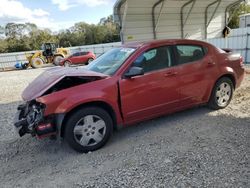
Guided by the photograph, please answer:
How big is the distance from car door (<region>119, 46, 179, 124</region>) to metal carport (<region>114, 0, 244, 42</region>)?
540 centimetres

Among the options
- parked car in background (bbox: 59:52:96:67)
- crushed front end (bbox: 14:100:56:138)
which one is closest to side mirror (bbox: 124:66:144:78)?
crushed front end (bbox: 14:100:56:138)

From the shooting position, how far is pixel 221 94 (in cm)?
470

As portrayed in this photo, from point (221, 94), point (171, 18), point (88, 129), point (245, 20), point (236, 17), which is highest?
point (236, 17)

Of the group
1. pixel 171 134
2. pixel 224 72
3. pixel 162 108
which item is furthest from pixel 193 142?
pixel 224 72

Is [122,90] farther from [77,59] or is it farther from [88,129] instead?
[77,59]

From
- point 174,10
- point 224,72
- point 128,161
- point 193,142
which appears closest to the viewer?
point 128,161

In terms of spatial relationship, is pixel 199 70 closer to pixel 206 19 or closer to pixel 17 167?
pixel 17 167

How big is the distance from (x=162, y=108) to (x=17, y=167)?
2524 millimetres

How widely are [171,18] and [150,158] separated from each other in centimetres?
934

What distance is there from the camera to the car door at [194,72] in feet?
13.6

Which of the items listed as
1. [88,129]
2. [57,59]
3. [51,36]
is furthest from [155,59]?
[51,36]

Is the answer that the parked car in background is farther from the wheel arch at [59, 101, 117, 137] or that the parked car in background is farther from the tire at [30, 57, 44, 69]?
the wheel arch at [59, 101, 117, 137]

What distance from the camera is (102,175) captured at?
9.48 ft

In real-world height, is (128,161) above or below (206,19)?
below
